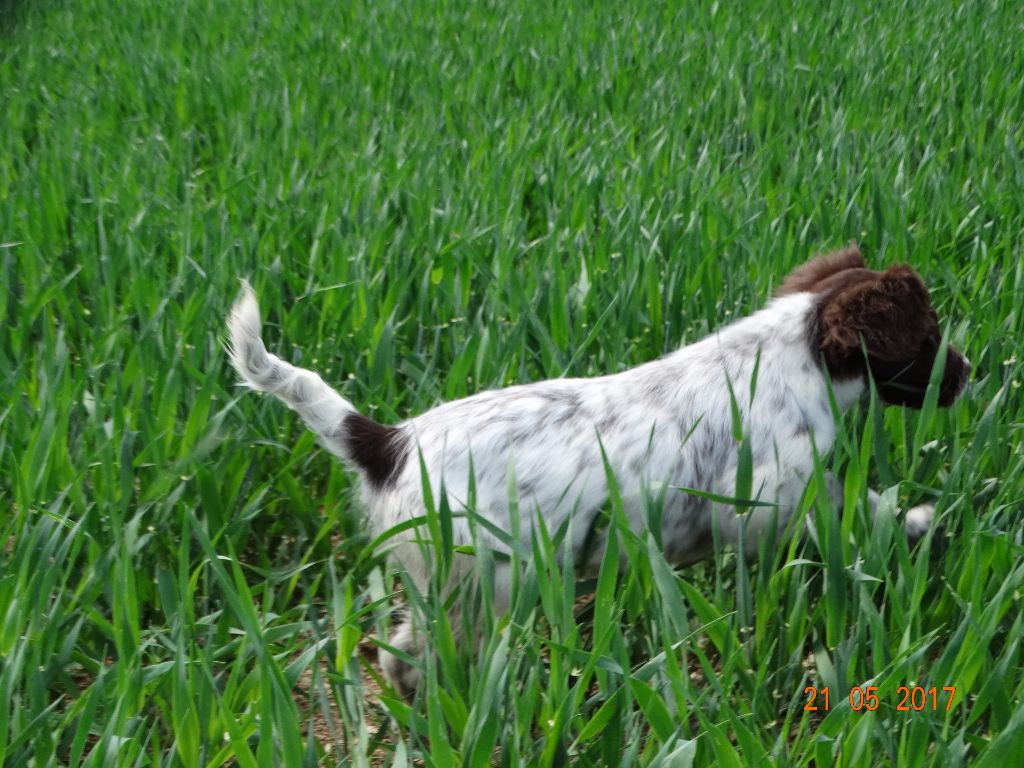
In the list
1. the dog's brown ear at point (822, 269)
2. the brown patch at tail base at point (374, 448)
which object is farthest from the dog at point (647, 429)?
the dog's brown ear at point (822, 269)

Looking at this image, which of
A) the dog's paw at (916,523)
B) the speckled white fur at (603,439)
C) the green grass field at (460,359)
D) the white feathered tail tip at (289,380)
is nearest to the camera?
the green grass field at (460,359)

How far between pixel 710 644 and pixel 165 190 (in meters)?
2.70

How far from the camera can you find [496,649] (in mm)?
1743

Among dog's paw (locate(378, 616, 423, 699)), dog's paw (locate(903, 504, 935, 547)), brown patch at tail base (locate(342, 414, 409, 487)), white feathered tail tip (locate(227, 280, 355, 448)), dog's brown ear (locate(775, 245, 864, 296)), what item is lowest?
dog's paw (locate(378, 616, 423, 699))

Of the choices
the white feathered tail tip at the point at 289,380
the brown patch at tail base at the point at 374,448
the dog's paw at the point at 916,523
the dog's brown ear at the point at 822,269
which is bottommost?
the dog's paw at the point at 916,523

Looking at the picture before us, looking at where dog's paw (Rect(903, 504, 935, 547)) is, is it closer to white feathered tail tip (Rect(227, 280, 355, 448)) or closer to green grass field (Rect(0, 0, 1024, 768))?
green grass field (Rect(0, 0, 1024, 768))

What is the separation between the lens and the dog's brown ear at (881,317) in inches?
90.0

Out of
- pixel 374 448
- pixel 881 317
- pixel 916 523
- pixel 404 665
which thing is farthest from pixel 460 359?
pixel 916 523

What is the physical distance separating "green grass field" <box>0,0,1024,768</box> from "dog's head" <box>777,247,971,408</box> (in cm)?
12

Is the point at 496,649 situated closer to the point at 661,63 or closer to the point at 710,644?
the point at 710,644

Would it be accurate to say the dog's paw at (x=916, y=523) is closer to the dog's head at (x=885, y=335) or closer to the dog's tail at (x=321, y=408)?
the dog's head at (x=885, y=335)

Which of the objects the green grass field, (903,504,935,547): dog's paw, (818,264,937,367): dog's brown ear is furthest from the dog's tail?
(903,504,935,547): dog's paw

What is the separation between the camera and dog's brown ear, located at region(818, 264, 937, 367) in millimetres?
2287

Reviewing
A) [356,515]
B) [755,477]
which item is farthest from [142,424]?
[755,477]
